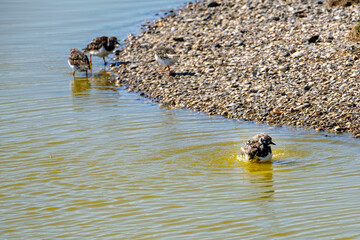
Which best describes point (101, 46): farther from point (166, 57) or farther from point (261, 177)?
point (261, 177)

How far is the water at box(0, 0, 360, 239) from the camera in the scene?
805 cm

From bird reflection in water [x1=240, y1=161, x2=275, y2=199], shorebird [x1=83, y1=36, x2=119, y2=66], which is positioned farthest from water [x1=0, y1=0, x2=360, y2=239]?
shorebird [x1=83, y1=36, x2=119, y2=66]

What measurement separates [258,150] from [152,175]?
1.88m

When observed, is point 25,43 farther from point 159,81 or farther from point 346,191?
point 346,191

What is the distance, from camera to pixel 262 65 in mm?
15453

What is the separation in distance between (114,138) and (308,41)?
23.0 feet

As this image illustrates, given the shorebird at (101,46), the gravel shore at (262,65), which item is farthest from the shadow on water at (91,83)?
the shorebird at (101,46)

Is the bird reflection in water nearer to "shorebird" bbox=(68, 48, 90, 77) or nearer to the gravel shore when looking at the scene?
the gravel shore

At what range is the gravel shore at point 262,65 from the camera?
508 inches

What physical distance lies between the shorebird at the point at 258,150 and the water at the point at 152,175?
0.18 m

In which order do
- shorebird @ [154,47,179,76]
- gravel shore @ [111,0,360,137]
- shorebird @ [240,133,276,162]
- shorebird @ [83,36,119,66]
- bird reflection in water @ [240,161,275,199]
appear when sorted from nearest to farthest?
bird reflection in water @ [240,161,275,199] → shorebird @ [240,133,276,162] → gravel shore @ [111,0,360,137] → shorebird @ [154,47,179,76] → shorebird @ [83,36,119,66]

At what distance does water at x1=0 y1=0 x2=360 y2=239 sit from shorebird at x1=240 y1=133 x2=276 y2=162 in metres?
0.18

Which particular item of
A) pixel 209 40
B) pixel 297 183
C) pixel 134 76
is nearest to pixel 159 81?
pixel 134 76

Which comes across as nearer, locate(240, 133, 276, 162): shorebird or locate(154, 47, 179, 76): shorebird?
locate(240, 133, 276, 162): shorebird
